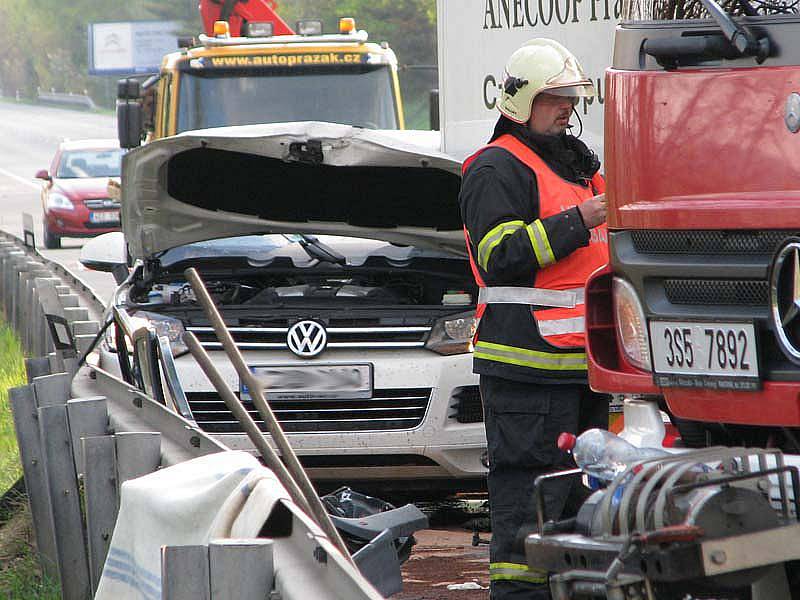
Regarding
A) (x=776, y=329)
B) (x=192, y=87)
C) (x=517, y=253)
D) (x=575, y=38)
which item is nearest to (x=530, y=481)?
(x=517, y=253)

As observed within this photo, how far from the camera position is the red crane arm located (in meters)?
13.8

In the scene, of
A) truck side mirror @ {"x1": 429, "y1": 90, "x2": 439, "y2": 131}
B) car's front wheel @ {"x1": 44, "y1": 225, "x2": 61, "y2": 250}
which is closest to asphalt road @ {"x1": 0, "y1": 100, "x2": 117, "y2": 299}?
car's front wheel @ {"x1": 44, "y1": 225, "x2": 61, "y2": 250}

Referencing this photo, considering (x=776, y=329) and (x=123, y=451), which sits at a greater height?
(x=776, y=329)

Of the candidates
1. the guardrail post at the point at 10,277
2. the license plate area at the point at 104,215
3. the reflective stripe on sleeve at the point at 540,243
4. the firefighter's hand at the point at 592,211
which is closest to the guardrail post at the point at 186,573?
the reflective stripe on sleeve at the point at 540,243

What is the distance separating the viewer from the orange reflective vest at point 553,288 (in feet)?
16.5

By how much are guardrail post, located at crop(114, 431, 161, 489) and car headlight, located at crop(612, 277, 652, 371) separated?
1337 mm

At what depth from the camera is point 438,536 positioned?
6.70 meters

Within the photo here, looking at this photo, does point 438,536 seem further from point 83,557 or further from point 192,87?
point 192,87

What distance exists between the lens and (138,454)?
437 cm

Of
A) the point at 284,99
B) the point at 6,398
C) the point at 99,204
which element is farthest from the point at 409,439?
the point at 99,204

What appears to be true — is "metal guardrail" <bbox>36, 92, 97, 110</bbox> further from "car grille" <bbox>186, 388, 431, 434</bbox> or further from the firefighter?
the firefighter

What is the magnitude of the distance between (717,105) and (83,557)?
2.62m

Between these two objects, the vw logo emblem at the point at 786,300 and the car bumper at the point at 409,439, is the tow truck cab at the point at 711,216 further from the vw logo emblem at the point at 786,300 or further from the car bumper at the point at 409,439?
the car bumper at the point at 409,439

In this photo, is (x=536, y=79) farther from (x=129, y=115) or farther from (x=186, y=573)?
(x=129, y=115)
